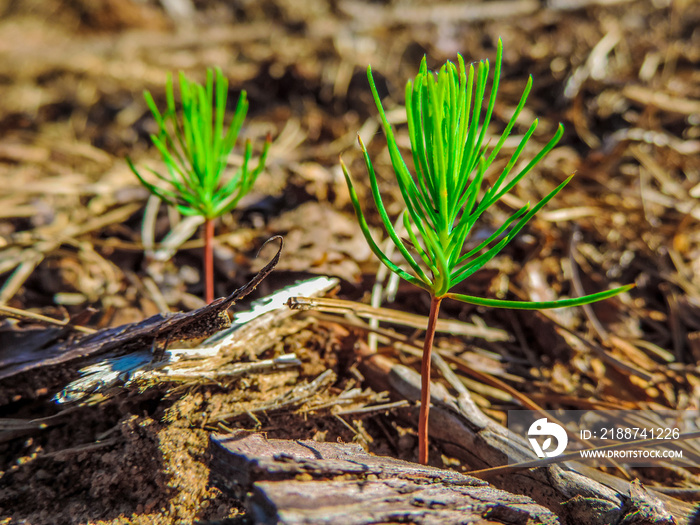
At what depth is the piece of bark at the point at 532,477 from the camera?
1.16 m

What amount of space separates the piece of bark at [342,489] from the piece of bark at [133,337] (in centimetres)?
31

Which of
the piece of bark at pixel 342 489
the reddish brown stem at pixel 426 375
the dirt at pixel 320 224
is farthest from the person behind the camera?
the dirt at pixel 320 224

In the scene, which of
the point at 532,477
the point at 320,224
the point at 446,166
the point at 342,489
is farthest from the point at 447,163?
the point at 320,224

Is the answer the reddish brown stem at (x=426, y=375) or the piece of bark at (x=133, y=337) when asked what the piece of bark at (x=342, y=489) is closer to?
the reddish brown stem at (x=426, y=375)

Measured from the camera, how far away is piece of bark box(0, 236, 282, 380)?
47.7 inches

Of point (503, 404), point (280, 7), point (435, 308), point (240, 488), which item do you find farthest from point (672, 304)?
point (280, 7)

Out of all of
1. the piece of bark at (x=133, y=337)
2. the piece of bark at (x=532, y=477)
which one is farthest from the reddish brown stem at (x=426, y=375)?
the piece of bark at (x=133, y=337)

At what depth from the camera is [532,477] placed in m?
1.25

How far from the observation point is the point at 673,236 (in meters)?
2.19

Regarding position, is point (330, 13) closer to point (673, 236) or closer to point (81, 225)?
point (81, 225)

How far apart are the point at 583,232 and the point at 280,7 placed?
407 centimetres

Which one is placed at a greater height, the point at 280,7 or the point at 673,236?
the point at 280,7

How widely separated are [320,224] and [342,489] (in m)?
1.39

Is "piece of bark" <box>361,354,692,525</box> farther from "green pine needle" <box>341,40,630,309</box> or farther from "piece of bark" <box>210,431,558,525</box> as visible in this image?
"green pine needle" <box>341,40,630,309</box>
